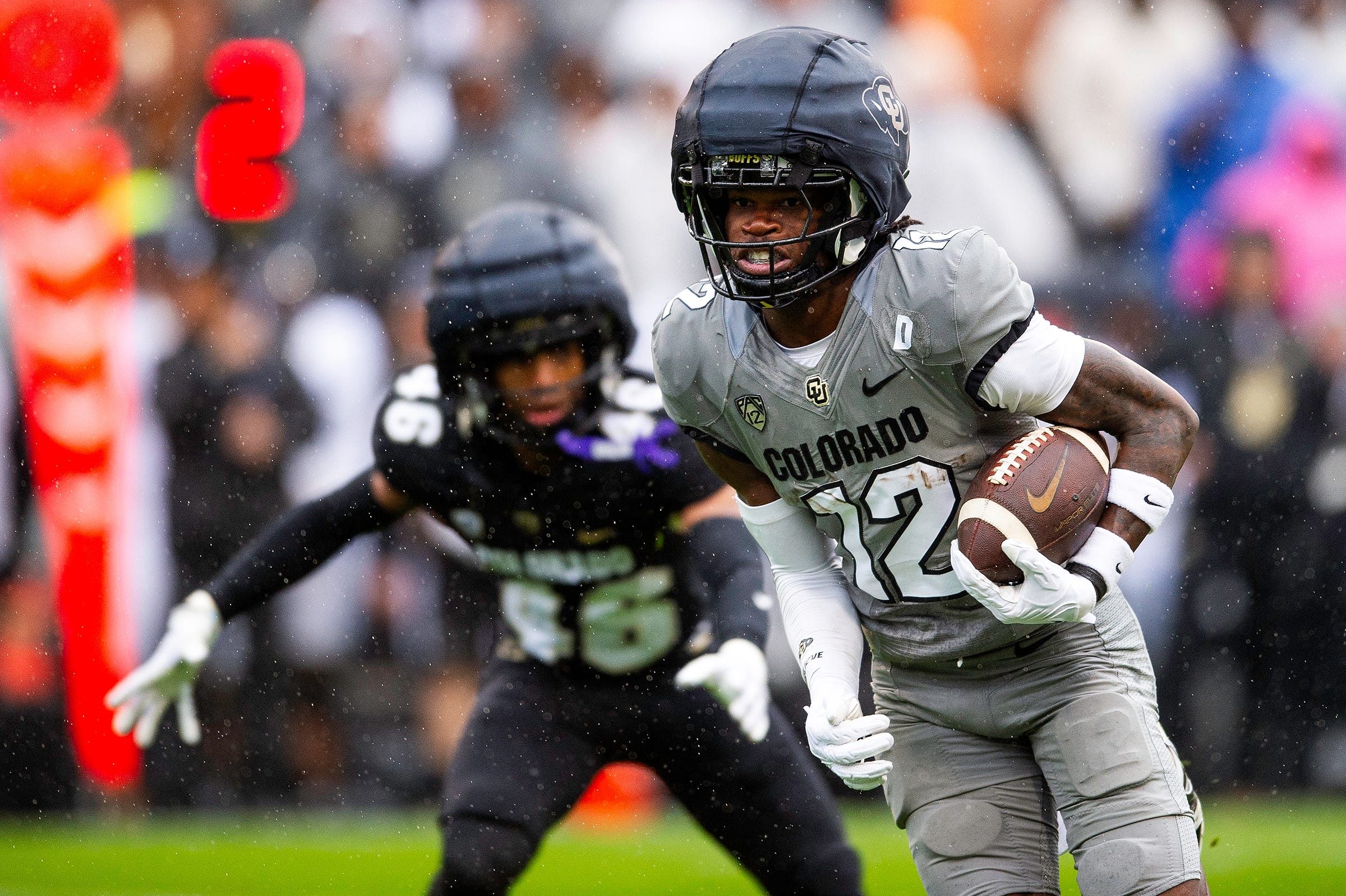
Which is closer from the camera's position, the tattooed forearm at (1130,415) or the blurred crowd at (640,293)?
the tattooed forearm at (1130,415)

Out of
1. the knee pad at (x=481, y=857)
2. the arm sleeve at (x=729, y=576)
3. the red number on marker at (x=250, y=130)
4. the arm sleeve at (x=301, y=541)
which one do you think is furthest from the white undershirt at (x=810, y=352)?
the red number on marker at (x=250, y=130)

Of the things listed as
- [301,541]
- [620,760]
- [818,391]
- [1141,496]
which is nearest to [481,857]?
[620,760]

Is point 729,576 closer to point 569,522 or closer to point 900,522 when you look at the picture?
point 569,522

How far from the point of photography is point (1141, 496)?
268cm

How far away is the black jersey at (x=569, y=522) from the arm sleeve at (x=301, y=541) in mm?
111

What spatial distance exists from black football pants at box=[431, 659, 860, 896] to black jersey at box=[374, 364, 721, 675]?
0.09 metres

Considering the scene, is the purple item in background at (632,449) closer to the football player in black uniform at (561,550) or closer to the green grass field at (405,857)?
the football player in black uniform at (561,550)

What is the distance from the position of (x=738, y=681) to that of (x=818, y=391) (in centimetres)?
82

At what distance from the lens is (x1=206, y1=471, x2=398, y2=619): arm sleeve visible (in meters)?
3.95

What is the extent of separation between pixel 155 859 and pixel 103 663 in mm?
1316

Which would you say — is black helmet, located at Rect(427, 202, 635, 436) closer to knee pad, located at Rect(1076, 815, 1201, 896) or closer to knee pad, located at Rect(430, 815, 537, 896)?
knee pad, located at Rect(430, 815, 537, 896)

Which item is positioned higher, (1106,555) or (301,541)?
(1106,555)

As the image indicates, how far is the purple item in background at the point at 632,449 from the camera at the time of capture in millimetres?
3793

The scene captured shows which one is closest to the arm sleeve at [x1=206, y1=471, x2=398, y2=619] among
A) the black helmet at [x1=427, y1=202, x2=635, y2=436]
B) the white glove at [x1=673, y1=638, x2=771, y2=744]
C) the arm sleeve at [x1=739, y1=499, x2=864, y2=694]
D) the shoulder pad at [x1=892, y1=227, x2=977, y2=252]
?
the black helmet at [x1=427, y1=202, x2=635, y2=436]
